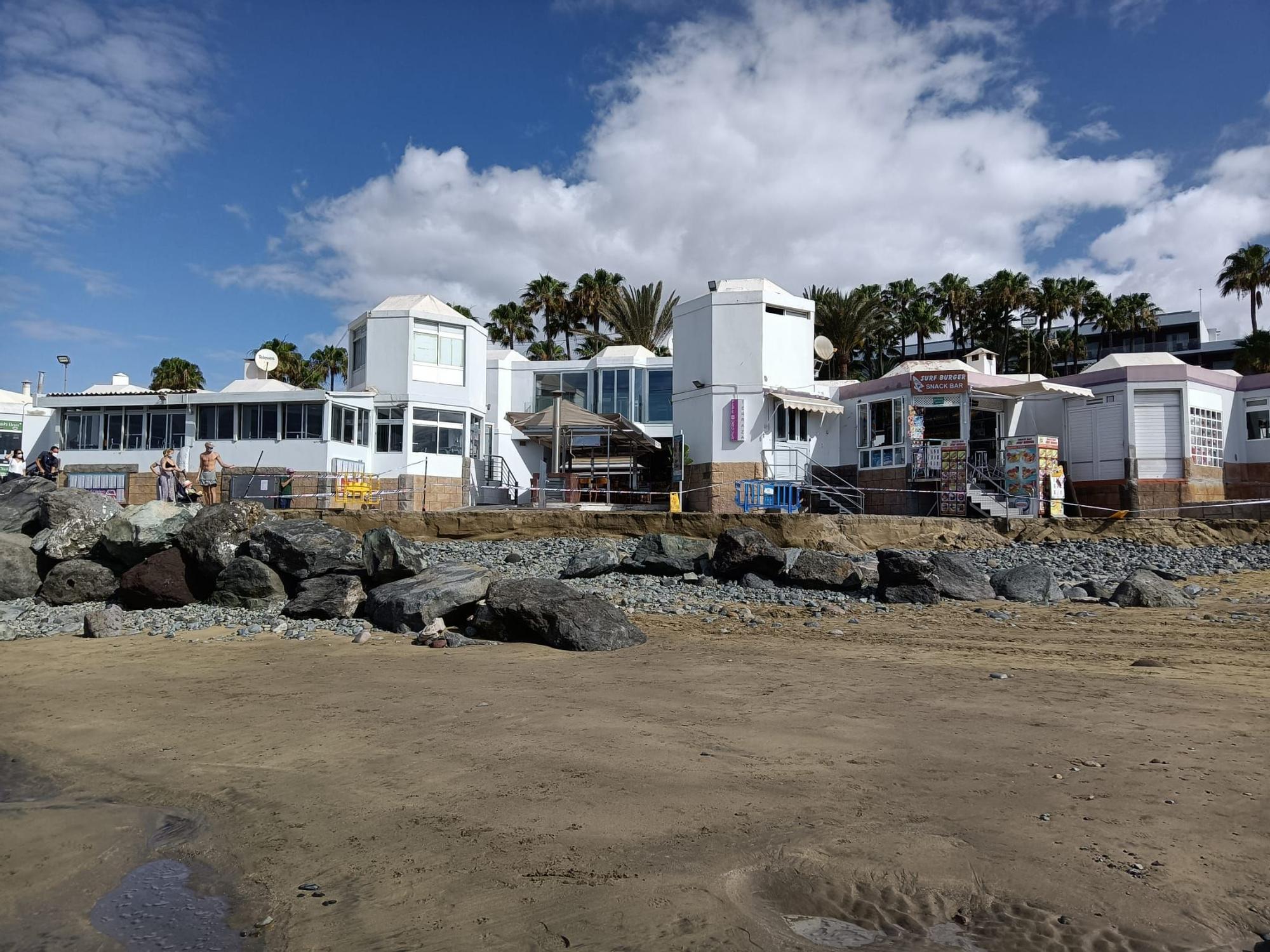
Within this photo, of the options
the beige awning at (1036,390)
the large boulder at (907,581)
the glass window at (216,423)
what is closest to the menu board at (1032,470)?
the beige awning at (1036,390)

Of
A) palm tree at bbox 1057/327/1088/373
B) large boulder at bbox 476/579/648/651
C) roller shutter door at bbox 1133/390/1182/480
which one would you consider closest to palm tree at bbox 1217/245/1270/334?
palm tree at bbox 1057/327/1088/373

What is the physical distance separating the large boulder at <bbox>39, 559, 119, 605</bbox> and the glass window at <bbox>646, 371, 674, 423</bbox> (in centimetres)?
2065

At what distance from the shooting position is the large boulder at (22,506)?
1633cm

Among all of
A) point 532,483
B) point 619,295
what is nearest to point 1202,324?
point 619,295

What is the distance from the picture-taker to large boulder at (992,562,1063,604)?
12391mm

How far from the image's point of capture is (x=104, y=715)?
6840mm

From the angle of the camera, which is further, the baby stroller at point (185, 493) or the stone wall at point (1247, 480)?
the stone wall at point (1247, 480)

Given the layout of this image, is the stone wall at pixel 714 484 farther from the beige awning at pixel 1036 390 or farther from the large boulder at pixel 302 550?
the large boulder at pixel 302 550

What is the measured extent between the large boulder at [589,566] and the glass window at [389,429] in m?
15.0

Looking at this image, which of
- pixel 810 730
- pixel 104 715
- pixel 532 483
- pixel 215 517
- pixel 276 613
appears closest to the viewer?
pixel 810 730

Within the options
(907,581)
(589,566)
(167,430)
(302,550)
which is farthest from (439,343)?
(907,581)

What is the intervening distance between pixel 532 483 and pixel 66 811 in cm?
2660

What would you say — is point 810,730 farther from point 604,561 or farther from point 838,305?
point 838,305

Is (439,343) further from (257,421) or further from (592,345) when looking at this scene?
(592,345)
